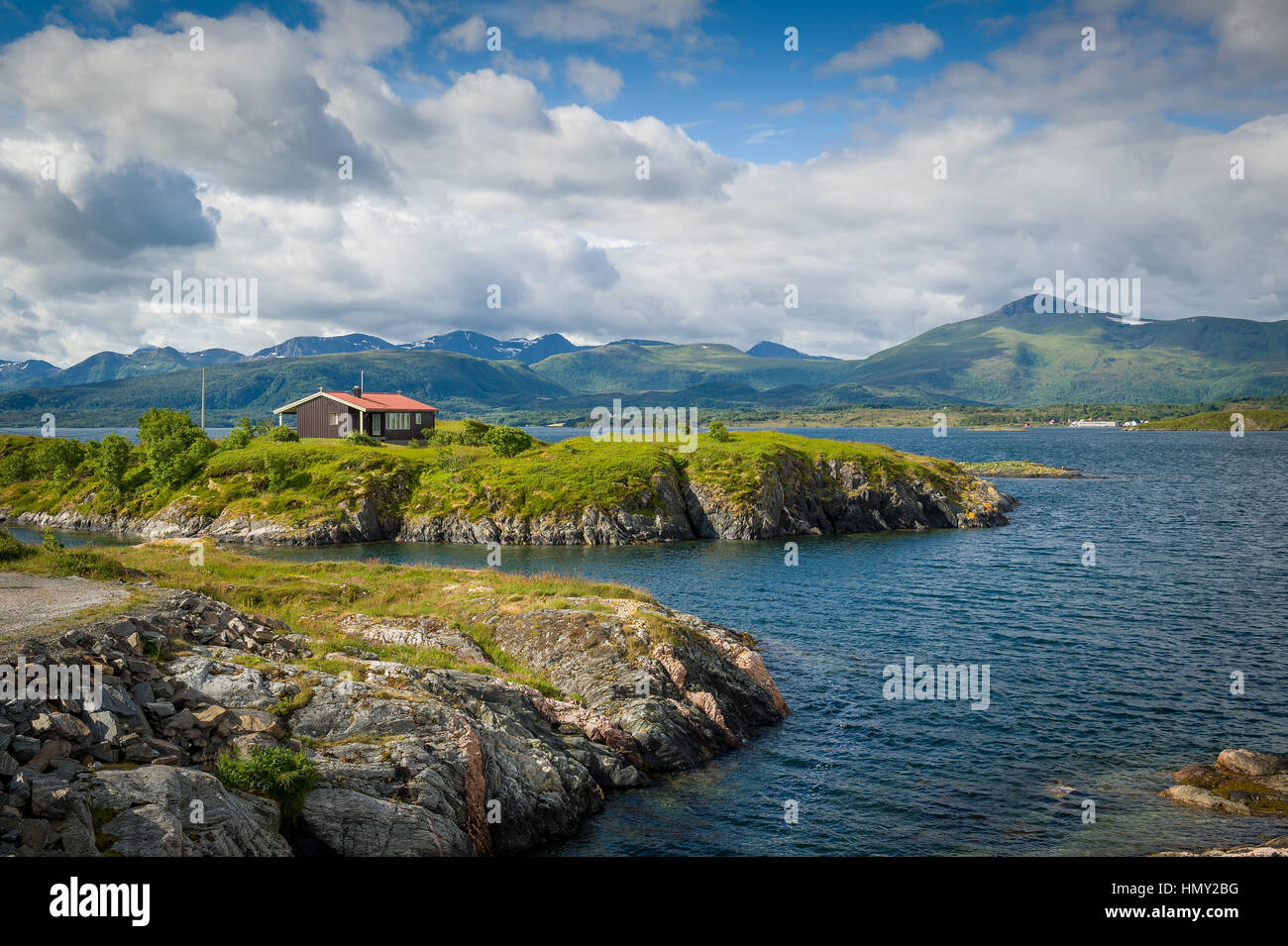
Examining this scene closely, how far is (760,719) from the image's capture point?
110 feet

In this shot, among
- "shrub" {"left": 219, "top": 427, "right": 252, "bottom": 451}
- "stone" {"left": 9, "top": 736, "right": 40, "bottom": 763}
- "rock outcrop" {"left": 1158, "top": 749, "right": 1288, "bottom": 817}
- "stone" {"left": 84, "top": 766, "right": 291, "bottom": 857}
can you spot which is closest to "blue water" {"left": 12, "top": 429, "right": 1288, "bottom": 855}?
"rock outcrop" {"left": 1158, "top": 749, "right": 1288, "bottom": 817}

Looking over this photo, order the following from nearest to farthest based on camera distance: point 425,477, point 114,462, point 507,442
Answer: point 425,477, point 114,462, point 507,442

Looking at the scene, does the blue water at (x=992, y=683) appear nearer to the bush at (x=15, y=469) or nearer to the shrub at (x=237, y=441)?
the shrub at (x=237, y=441)

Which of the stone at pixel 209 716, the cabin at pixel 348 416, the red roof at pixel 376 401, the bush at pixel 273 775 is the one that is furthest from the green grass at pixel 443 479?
the bush at pixel 273 775

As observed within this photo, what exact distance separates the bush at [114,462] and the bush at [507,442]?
165 feet

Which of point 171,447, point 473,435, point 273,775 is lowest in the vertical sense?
point 273,775

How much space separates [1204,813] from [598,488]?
241ft

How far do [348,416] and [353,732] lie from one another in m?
111

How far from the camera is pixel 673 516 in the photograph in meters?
91.4

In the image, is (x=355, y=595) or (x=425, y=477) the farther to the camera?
(x=425, y=477)

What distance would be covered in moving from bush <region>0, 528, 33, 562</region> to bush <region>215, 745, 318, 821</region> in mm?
20792

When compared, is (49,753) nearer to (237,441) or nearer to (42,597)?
(42,597)

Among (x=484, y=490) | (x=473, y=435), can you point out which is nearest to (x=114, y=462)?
(x=473, y=435)
